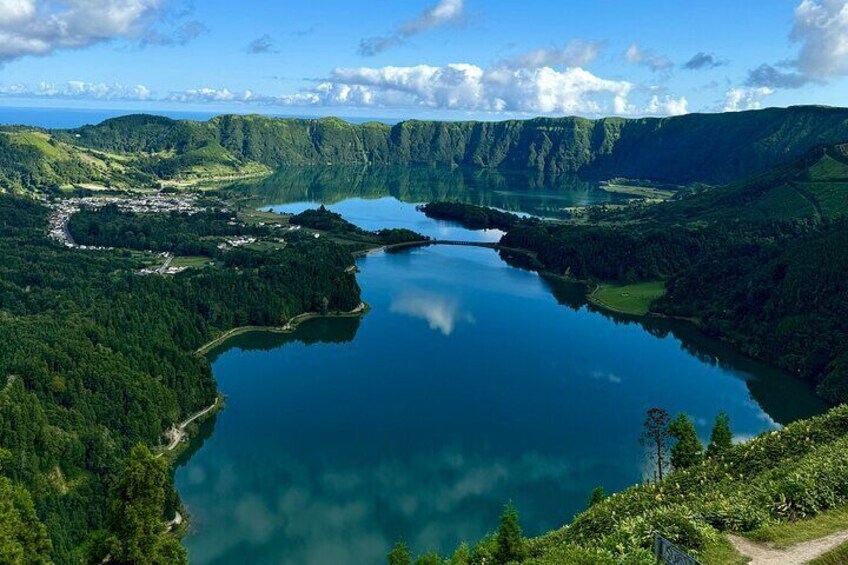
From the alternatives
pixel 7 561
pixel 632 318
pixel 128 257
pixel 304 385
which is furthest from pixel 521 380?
pixel 128 257

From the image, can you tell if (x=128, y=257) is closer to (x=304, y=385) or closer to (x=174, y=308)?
(x=174, y=308)

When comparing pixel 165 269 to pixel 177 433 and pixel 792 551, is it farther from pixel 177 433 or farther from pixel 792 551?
pixel 792 551

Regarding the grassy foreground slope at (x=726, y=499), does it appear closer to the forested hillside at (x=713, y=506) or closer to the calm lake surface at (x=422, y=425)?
the forested hillside at (x=713, y=506)

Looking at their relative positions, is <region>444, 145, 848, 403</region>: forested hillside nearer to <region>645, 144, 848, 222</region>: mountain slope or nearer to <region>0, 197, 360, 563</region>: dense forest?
<region>645, 144, 848, 222</region>: mountain slope

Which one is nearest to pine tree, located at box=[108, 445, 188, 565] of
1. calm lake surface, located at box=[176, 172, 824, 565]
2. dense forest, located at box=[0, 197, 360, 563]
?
dense forest, located at box=[0, 197, 360, 563]

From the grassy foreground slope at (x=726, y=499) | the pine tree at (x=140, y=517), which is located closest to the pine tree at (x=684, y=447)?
the grassy foreground slope at (x=726, y=499)

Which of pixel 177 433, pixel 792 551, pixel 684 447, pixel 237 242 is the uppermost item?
pixel 792 551

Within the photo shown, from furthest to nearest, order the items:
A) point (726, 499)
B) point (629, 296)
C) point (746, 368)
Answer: point (629, 296) < point (746, 368) < point (726, 499)

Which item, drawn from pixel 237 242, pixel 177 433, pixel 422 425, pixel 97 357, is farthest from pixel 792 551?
pixel 237 242
